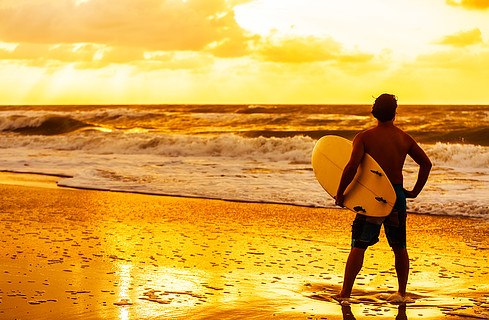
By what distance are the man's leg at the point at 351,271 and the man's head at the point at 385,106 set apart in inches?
37.7

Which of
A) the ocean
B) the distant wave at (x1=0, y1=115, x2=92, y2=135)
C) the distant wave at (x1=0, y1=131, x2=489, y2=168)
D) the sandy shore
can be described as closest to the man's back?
the sandy shore

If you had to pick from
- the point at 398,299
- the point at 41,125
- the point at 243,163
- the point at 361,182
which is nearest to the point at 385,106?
the point at 361,182

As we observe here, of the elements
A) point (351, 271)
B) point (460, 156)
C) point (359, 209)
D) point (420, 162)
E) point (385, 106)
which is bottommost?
point (351, 271)

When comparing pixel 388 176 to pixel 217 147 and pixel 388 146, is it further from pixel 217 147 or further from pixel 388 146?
pixel 217 147

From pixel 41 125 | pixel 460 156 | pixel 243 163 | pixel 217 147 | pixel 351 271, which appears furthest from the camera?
pixel 41 125

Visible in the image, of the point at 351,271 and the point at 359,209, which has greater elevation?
the point at 359,209

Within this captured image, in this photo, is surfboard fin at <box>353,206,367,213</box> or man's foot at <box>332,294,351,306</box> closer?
man's foot at <box>332,294,351,306</box>

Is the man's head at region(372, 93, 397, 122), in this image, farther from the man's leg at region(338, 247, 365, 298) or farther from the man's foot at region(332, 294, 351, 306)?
the man's foot at region(332, 294, 351, 306)

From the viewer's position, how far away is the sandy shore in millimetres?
4141

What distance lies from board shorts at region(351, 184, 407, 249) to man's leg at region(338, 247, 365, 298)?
0.05 meters

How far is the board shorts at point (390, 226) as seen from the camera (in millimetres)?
4422

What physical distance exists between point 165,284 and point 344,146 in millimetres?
1683

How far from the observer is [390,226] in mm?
4453

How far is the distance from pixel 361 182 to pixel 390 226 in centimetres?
37
